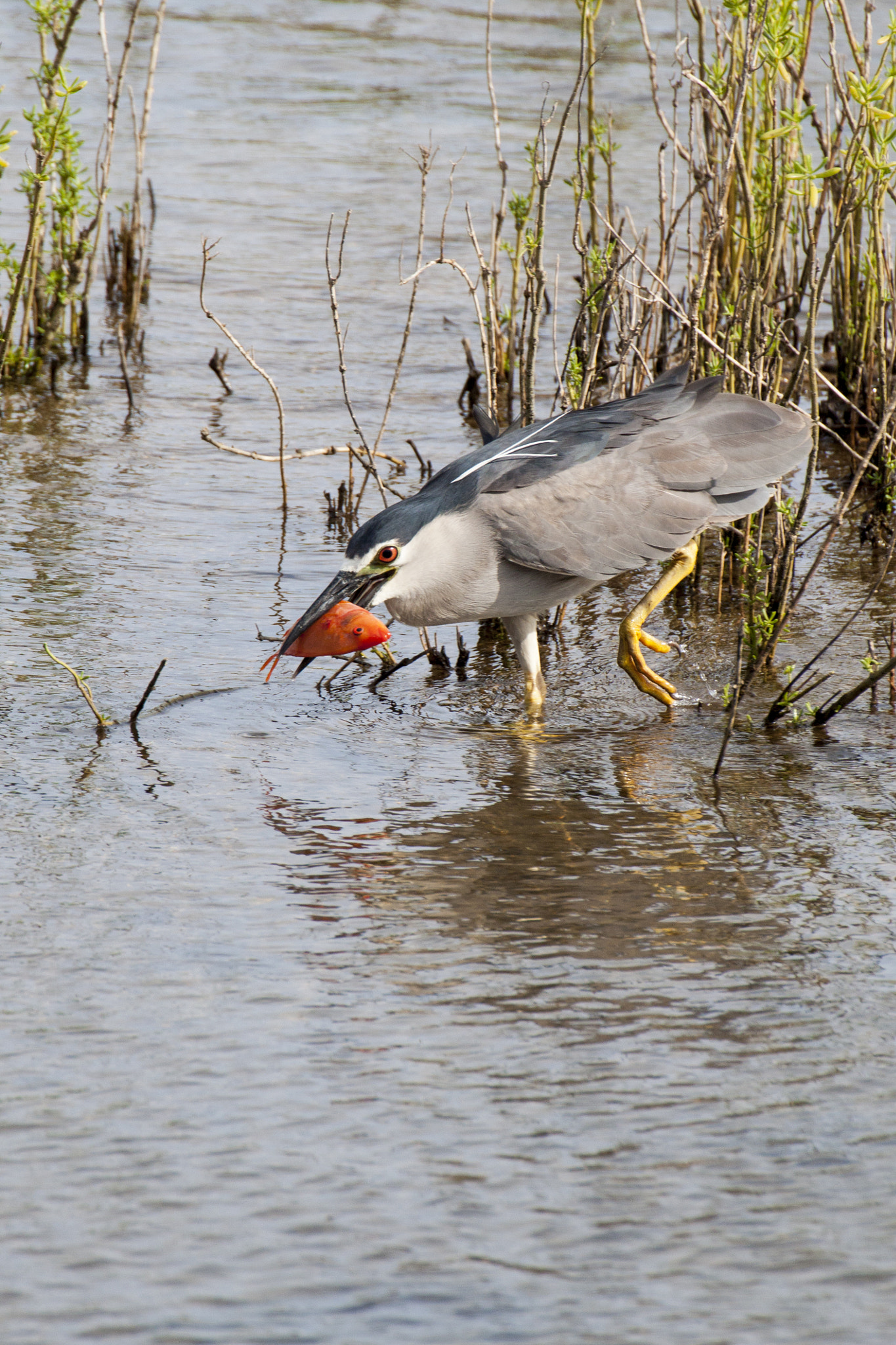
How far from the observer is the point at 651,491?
4.91 m

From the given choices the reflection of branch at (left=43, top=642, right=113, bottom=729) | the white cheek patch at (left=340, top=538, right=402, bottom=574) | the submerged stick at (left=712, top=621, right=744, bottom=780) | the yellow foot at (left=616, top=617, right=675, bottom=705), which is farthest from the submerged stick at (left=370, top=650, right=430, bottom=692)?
the submerged stick at (left=712, top=621, right=744, bottom=780)

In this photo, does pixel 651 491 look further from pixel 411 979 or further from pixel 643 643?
pixel 411 979

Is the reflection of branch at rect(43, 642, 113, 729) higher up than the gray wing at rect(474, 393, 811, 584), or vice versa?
the gray wing at rect(474, 393, 811, 584)

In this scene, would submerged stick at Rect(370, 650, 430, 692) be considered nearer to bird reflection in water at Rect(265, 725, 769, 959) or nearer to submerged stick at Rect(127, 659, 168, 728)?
bird reflection in water at Rect(265, 725, 769, 959)

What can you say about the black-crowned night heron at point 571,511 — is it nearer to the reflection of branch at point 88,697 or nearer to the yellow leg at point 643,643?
the yellow leg at point 643,643

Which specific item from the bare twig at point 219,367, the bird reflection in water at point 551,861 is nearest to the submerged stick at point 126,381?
the bare twig at point 219,367

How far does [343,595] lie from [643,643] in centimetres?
114

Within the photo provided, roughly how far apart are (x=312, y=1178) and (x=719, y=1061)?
0.81m

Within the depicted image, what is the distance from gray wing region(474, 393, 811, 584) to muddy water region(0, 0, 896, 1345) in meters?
0.53

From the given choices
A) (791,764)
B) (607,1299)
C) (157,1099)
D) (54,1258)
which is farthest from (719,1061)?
(791,764)

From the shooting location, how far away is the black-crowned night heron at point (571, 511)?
459cm

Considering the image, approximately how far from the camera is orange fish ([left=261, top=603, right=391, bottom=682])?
4.51 m

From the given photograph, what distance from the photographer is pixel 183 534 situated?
20.2 ft

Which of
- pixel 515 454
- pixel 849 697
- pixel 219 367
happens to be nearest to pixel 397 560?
pixel 515 454
